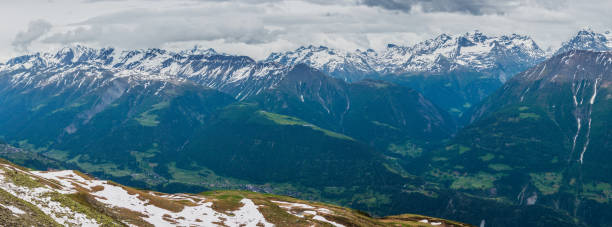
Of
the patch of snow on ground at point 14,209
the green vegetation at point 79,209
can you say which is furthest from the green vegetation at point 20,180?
the patch of snow on ground at point 14,209

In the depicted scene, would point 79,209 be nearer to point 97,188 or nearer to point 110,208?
point 110,208

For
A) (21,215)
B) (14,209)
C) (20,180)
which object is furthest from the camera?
(20,180)

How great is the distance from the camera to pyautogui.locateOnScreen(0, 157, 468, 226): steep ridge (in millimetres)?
107562

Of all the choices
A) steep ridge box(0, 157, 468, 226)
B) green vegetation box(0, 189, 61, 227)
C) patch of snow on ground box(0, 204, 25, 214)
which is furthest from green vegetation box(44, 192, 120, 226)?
patch of snow on ground box(0, 204, 25, 214)

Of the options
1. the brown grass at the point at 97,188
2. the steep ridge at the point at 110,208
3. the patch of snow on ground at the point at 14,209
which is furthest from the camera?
the brown grass at the point at 97,188

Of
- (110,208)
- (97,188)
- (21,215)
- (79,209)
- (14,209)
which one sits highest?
(14,209)

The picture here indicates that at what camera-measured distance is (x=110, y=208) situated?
147 meters

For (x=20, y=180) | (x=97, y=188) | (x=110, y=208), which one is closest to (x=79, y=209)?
(x=20, y=180)

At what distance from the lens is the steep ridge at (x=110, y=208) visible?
10756cm

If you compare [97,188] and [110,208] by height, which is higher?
[97,188]

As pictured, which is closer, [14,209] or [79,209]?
[14,209]

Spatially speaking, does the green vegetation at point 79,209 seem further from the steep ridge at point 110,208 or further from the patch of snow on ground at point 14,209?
the patch of snow on ground at point 14,209

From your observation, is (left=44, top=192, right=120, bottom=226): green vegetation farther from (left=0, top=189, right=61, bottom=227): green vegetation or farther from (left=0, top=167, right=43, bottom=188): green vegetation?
(left=0, top=189, right=61, bottom=227): green vegetation

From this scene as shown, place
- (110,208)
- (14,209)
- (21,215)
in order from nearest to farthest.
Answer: (21,215), (14,209), (110,208)
